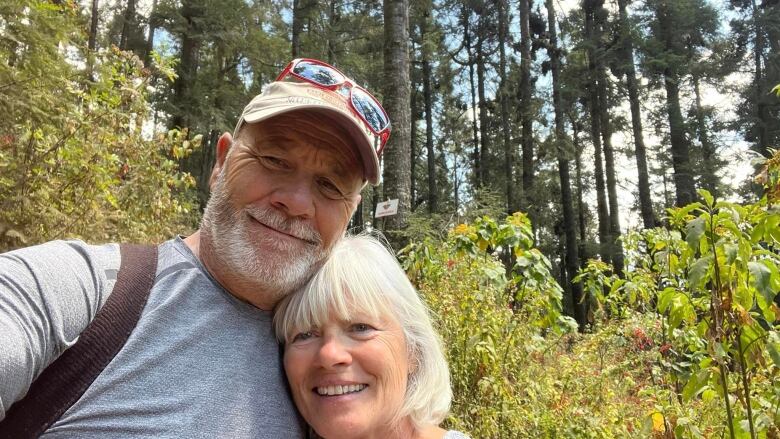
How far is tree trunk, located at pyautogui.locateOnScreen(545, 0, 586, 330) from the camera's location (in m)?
17.2

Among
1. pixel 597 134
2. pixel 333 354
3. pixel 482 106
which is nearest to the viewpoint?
pixel 333 354

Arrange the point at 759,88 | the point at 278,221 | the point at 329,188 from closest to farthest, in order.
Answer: the point at 278,221 → the point at 329,188 → the point at 759,88

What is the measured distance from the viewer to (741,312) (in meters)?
2.13

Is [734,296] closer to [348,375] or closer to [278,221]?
[348,375]

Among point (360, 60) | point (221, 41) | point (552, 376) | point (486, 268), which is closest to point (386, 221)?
point (486, 268)

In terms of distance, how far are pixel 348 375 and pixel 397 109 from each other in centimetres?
441

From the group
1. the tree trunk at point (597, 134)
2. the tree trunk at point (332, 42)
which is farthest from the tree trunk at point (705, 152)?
the tree trunk at point (332, 42)

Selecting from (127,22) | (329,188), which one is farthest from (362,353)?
(127,22)

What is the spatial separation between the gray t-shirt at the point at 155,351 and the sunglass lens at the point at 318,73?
2.35 ft

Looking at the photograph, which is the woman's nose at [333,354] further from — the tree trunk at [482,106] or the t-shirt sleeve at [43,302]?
the tree trunk at [482,106]

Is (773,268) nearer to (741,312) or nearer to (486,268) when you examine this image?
(741,312)

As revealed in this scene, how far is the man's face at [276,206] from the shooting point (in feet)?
5.07

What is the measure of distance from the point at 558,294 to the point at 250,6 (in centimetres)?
1300

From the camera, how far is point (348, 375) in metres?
1.50
